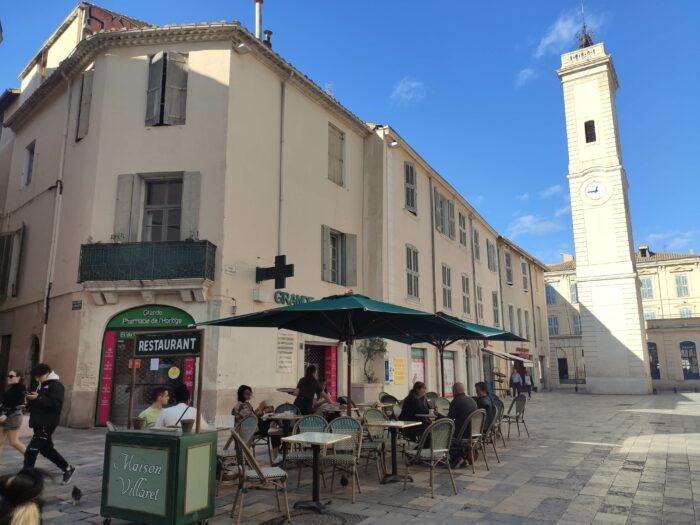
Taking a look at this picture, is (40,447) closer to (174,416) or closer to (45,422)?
(45,422)

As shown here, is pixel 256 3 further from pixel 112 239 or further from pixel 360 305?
pixel 360 305

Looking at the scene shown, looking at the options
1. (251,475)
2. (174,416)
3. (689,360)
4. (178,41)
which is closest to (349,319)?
(174,416)

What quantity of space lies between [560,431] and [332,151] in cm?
949

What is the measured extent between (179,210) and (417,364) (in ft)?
32.3

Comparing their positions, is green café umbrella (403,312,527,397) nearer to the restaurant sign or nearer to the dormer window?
the restaurant sign

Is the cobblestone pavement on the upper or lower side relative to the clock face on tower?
lower

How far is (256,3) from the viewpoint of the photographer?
14695 millimetres

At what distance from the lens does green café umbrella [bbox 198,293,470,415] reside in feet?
20.7

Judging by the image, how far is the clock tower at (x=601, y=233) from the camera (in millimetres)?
27266

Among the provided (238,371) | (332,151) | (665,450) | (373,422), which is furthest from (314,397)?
(332,151)

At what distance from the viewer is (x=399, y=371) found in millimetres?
16000

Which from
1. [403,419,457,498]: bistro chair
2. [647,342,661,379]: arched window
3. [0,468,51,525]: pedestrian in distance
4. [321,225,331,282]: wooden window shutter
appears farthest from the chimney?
[647,342,661,379]: arched window

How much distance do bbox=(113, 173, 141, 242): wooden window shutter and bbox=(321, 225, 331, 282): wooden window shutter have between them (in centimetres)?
482

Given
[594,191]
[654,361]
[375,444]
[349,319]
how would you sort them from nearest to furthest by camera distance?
[375,444] < [349,319] < [594,191] < [654,361]
